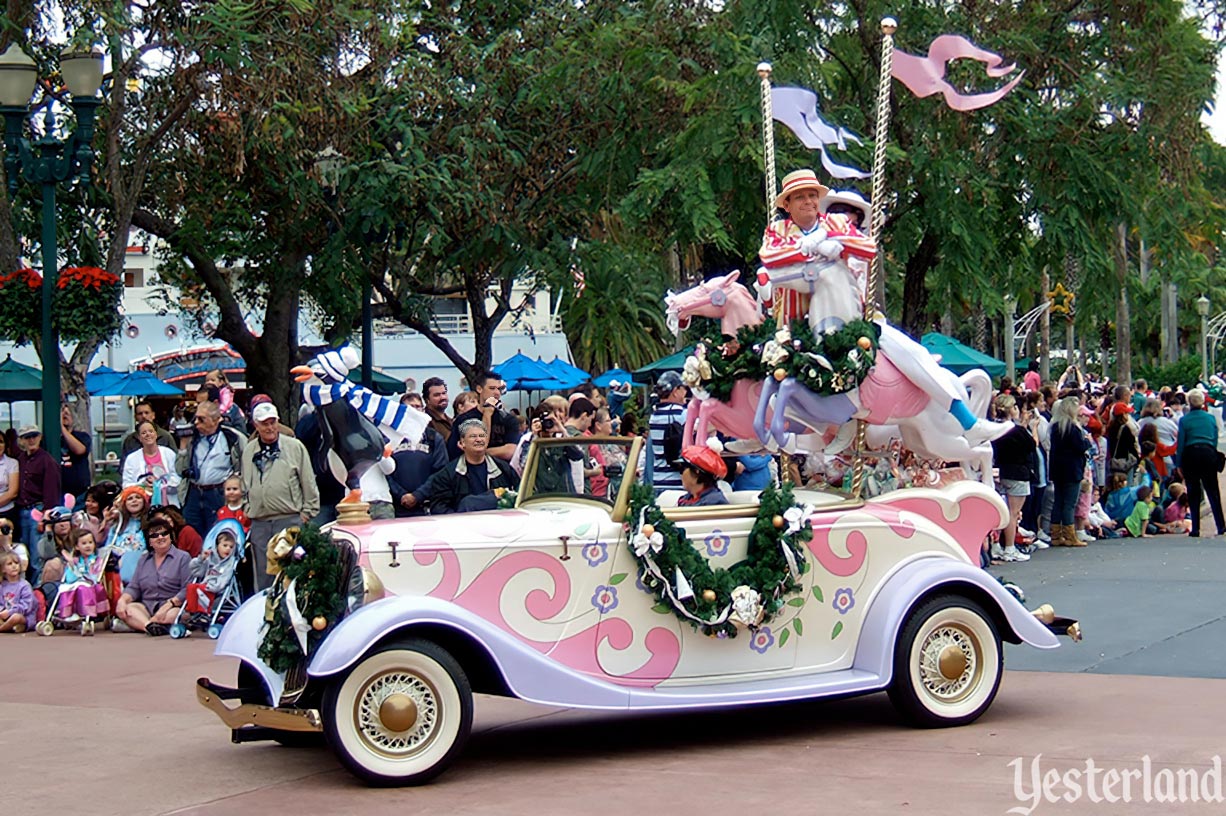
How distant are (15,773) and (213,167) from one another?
13088mm

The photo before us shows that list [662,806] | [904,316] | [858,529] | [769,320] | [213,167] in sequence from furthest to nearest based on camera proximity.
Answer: [213,167] < [904,316] < [769,320] < [858,529] < [662,806]

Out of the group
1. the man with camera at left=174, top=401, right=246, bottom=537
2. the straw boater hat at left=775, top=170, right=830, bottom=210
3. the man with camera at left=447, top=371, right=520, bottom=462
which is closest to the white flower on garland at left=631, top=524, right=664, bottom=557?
the straw boater hat at left=775, top=170, right=830, bottom=210

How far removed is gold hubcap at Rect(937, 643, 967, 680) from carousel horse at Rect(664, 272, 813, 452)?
1.55 m

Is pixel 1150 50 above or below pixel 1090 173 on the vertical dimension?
above

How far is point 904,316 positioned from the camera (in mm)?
18422

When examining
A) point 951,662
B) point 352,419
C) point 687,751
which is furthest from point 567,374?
point 687,751

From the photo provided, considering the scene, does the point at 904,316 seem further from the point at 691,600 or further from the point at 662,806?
the point at 662,806

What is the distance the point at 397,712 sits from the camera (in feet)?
24.2

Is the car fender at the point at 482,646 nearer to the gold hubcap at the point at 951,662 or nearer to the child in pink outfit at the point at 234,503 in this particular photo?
the gold hubcap at the point at 951,662

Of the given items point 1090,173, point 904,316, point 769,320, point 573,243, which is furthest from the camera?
point 573,243

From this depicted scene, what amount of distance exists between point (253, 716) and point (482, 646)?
1174 millimetres

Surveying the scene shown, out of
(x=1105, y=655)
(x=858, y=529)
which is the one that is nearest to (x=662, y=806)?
(x=858, y=529)

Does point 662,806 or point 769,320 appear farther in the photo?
point 769,320

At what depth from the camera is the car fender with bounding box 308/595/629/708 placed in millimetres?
7238
